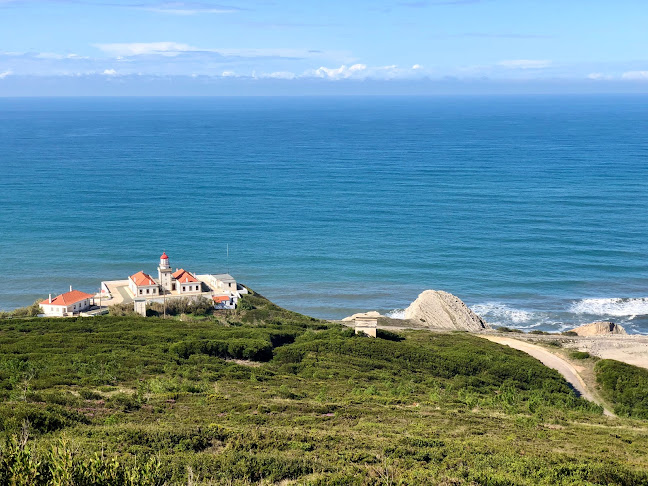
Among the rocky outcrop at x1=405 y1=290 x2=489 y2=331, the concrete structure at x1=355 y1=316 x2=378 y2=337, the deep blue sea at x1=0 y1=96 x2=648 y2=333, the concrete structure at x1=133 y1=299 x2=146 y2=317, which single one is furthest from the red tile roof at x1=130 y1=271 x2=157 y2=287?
the rocky outcrop at x1=405 y1=290 x2=489 y2=331

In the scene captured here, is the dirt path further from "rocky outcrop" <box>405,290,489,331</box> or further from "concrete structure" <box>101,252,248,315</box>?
"concrete structure" <box>101,252,248,315</box>

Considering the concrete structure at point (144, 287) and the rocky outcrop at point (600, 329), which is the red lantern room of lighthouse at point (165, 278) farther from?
the rocky outcrop at point (600, 329)

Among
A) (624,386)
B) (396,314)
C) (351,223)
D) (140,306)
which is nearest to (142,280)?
(140,306)

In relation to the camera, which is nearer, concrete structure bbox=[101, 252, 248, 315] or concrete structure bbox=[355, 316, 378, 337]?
concrete structure bbox=[355, 316, 378, 337]

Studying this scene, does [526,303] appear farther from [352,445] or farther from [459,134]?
[459,134]

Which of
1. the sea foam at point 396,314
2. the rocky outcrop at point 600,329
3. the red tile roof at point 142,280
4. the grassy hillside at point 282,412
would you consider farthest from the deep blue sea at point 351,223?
the grassy hillside at point 282,412

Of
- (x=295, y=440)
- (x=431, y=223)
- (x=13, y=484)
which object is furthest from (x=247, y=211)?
(x=13, y=484)
